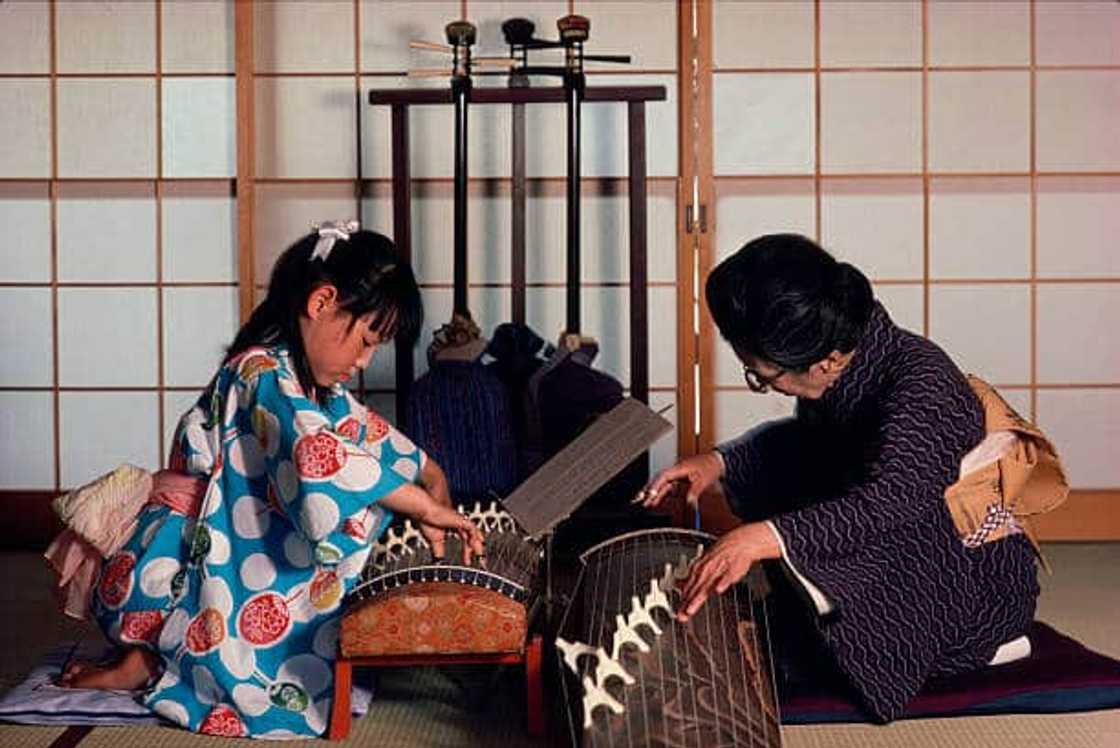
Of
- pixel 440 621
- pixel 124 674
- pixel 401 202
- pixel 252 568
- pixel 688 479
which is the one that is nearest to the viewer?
pixel 440 621

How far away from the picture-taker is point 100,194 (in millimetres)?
5152

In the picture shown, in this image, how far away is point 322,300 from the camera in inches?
120

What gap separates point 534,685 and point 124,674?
2.68ft

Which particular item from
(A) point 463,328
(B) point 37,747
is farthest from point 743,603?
(A) point 463,328

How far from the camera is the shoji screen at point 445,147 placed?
16.8ft

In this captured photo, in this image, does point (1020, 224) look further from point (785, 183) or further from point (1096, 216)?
point (785, 183)

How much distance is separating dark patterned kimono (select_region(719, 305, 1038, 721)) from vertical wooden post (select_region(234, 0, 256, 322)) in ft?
7.62

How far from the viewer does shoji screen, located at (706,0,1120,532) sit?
5117 millimetres

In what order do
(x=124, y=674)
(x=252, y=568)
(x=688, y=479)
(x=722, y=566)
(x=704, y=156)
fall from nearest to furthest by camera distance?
(x=722, y=566) → (x=252, y=568) → (x=124, y=674) → (x=688, y=479) → (x=704, y=156)

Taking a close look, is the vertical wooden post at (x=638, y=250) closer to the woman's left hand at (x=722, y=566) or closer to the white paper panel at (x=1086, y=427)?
the white paper panel at (x=1086, y=427)

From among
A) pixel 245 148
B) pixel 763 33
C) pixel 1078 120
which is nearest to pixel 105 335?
pixel 245 148

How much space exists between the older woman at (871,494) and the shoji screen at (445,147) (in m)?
2.07

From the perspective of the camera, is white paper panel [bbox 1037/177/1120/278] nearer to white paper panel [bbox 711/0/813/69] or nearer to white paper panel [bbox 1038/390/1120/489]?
white paper panel [bbox 1038/390/1120/489]

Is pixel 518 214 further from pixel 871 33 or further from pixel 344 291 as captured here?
pixel 344 291
